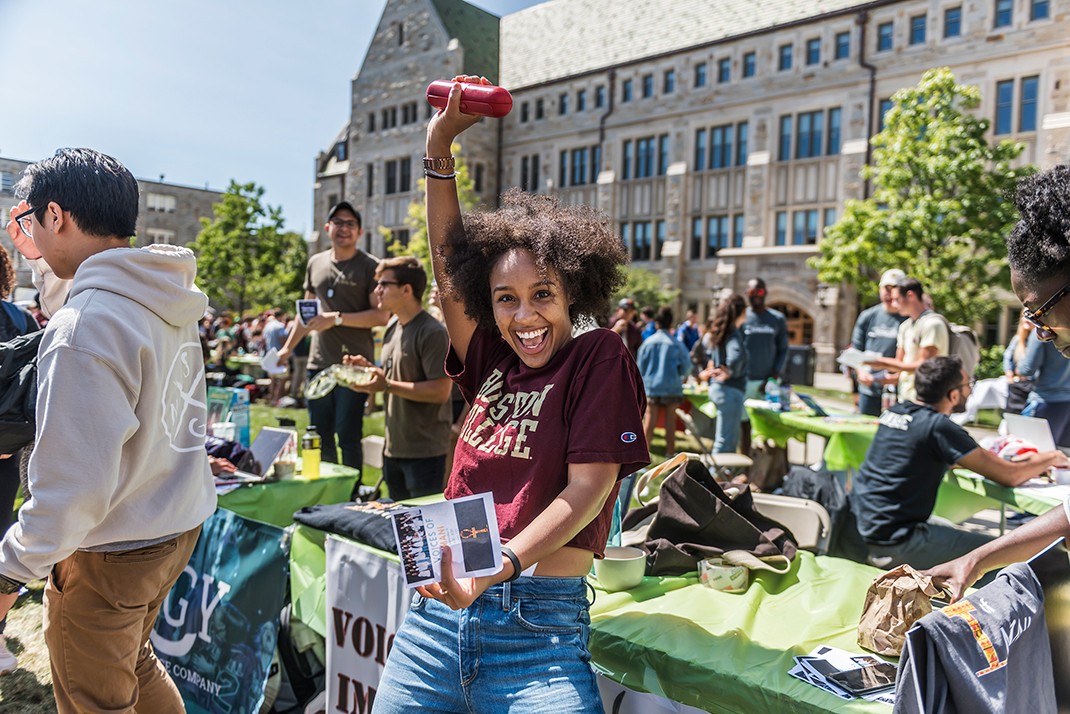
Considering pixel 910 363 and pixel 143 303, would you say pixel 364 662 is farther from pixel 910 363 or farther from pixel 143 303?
pixel 910 363

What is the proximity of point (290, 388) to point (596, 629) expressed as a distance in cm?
1318

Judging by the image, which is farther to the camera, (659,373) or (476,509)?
(659,373)

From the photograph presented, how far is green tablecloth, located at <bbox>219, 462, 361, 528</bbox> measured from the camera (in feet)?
12.2

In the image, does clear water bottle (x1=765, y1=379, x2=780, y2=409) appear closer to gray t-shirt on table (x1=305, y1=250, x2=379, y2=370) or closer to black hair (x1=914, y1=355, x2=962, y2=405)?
black hair (x1=914, y1=355, x2=962, y2=405)

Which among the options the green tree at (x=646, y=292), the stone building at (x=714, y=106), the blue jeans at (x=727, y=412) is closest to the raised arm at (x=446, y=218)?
the blue jeans at (x=727, y=412)

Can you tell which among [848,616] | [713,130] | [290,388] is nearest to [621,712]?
[848,616]

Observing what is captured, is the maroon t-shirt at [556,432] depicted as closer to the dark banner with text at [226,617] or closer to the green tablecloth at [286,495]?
the dark banner with text at [226,617]

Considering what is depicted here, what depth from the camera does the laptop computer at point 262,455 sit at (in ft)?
12.8

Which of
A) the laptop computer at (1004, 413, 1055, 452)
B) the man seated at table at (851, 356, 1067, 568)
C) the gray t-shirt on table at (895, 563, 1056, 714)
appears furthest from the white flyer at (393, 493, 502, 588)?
the laptop computer at (1004, 413, 1055, 452)

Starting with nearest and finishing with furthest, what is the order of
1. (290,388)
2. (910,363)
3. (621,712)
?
(621,712), (910,363), (290,388)

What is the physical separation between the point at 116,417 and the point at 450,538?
0.98 m

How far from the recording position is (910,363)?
628 cm

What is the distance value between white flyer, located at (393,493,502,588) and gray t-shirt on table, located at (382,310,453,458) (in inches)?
103

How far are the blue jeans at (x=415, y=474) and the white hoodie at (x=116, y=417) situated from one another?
1.95m
